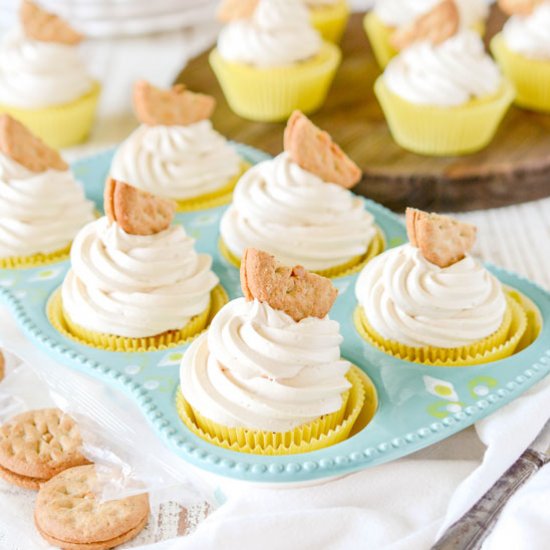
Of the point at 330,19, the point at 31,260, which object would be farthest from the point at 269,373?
the point at 330,19

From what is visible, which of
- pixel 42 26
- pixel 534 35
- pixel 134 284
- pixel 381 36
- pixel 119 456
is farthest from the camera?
pixel 381 36

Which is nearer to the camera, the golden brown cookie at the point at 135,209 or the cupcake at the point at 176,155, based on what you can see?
the golden brown cookie at the point at 135,209

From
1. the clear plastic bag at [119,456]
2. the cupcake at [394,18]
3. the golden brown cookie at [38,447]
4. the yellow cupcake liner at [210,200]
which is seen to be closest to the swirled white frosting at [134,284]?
the clear plastic bag at [119,456]

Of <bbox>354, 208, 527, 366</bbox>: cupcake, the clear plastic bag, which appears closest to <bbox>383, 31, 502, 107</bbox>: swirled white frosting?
<bbox>354, 208, 527, 366</bbox>: cupcake

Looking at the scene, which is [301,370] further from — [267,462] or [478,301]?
[478,301]

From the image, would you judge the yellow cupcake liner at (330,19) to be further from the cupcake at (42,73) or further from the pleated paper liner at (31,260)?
the pleated paper liner at (31,260)

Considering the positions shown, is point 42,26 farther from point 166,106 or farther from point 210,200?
point 210,200
